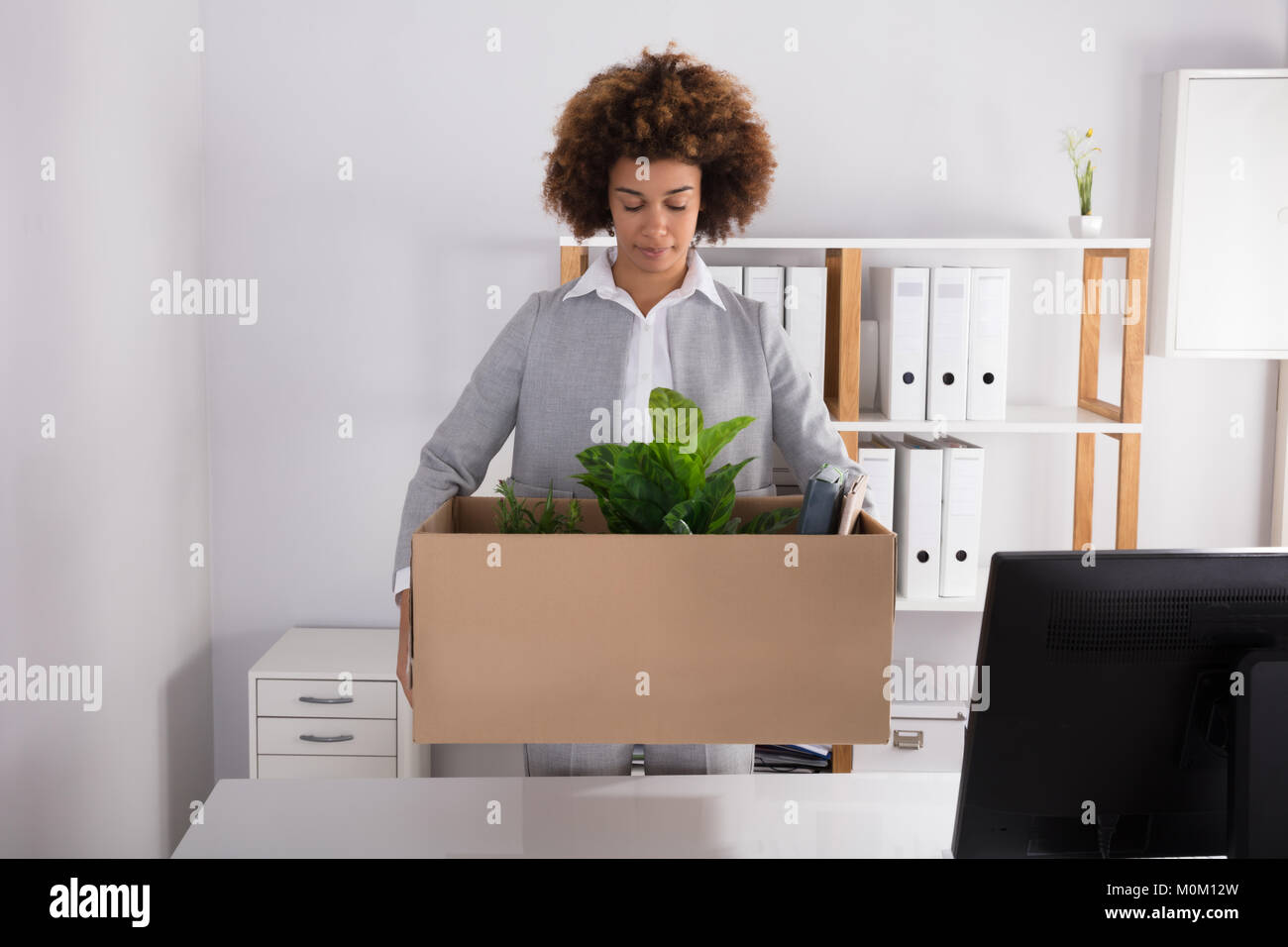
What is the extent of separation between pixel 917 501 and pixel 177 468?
180 cm

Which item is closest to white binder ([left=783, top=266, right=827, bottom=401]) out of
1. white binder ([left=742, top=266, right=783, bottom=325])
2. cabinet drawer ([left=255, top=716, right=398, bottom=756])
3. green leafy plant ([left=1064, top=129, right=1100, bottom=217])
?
white binder ([left=742, top=266, right=783, bottom=325])

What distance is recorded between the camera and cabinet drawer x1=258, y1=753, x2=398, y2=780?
2668 millimetres

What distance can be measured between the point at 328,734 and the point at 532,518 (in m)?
1.76

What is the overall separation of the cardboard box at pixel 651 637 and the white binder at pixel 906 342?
1.77m

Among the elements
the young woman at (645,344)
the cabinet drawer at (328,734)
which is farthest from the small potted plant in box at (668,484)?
the cabinet drawer at (328,734)

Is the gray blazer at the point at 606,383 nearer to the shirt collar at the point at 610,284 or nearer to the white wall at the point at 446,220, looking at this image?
the shirt collar at the point at 610,284

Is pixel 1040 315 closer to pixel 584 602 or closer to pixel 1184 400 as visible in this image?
pixel 1184 400

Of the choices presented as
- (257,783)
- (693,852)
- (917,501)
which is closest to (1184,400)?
(917,501)

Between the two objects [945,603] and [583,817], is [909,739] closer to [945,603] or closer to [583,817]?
[945,603]

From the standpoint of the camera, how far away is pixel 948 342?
103 inches

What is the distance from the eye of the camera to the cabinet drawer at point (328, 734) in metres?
2.65

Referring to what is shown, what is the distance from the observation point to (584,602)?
92cm

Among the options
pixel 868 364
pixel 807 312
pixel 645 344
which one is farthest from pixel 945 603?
pixel 645 344
